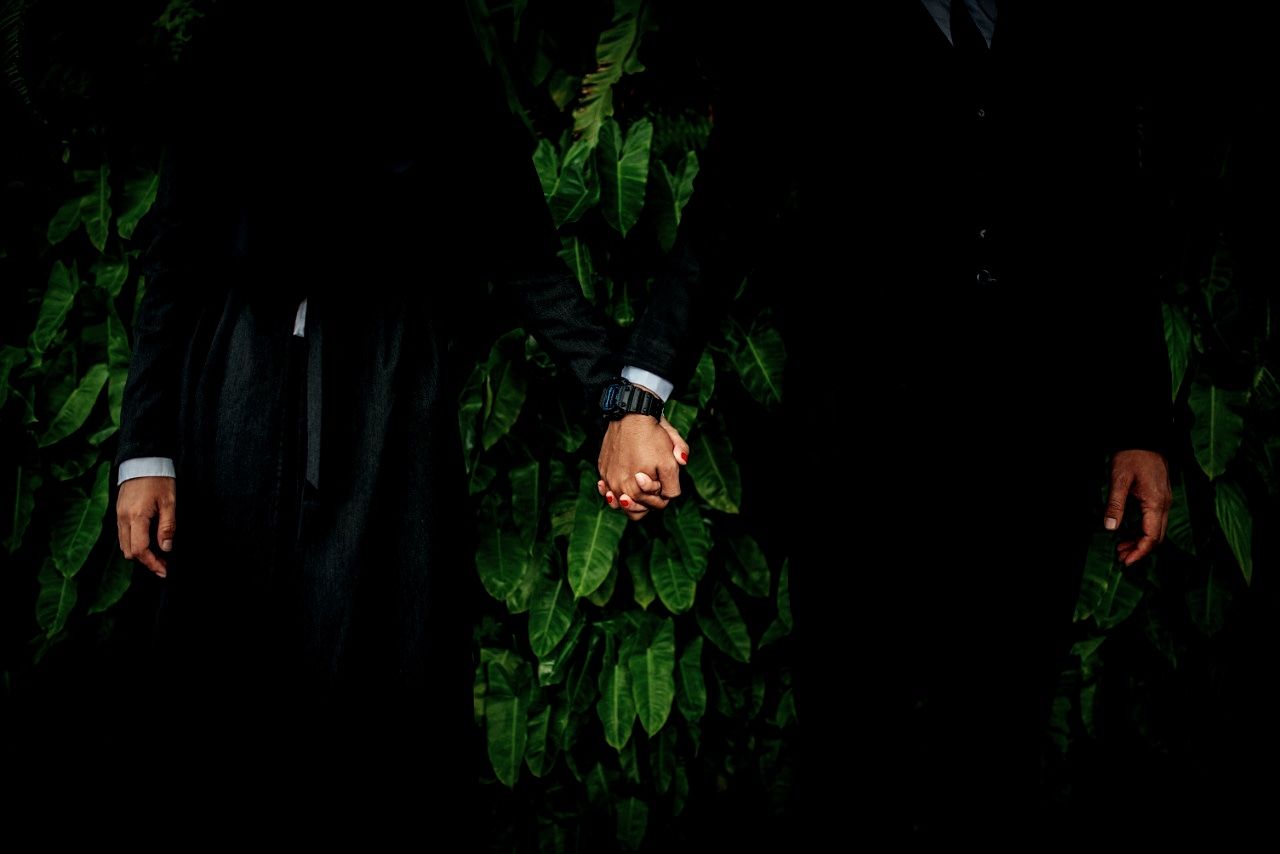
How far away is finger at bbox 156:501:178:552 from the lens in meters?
1.26

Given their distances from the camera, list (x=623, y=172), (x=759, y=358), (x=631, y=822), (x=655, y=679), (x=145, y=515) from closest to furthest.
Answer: (x=145, y=515) < (x=623, y=172) < (x=759, y=358) < (x=655, y=679) < (x=631, y=822)

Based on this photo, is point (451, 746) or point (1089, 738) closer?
point (451, 746)

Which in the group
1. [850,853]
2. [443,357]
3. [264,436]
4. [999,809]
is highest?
[443,357]

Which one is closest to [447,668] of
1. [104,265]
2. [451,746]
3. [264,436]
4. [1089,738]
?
[451,746]

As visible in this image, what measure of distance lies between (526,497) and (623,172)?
2.52 ft

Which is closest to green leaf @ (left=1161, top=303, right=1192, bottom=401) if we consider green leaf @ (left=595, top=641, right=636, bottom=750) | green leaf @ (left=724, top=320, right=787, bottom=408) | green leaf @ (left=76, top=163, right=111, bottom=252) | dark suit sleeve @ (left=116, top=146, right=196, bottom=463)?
green leaf @ (left=724, top=320, right=787, bottom=408)

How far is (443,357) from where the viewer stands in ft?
4.44

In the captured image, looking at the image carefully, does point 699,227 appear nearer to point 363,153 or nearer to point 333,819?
point 363,153

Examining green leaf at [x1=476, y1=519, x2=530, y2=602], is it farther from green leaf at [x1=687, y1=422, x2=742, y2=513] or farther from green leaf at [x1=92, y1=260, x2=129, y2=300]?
green leaf at [x1=92, y1=260, x2=129, y2=300]

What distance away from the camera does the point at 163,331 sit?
1.29m

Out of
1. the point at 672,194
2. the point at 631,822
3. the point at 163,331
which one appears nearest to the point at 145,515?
the point at 163,331

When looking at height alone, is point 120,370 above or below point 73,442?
above

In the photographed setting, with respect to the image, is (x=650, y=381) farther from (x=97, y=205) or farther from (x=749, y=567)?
(x=97, y=205)

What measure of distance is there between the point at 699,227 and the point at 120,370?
1472 millimetres
